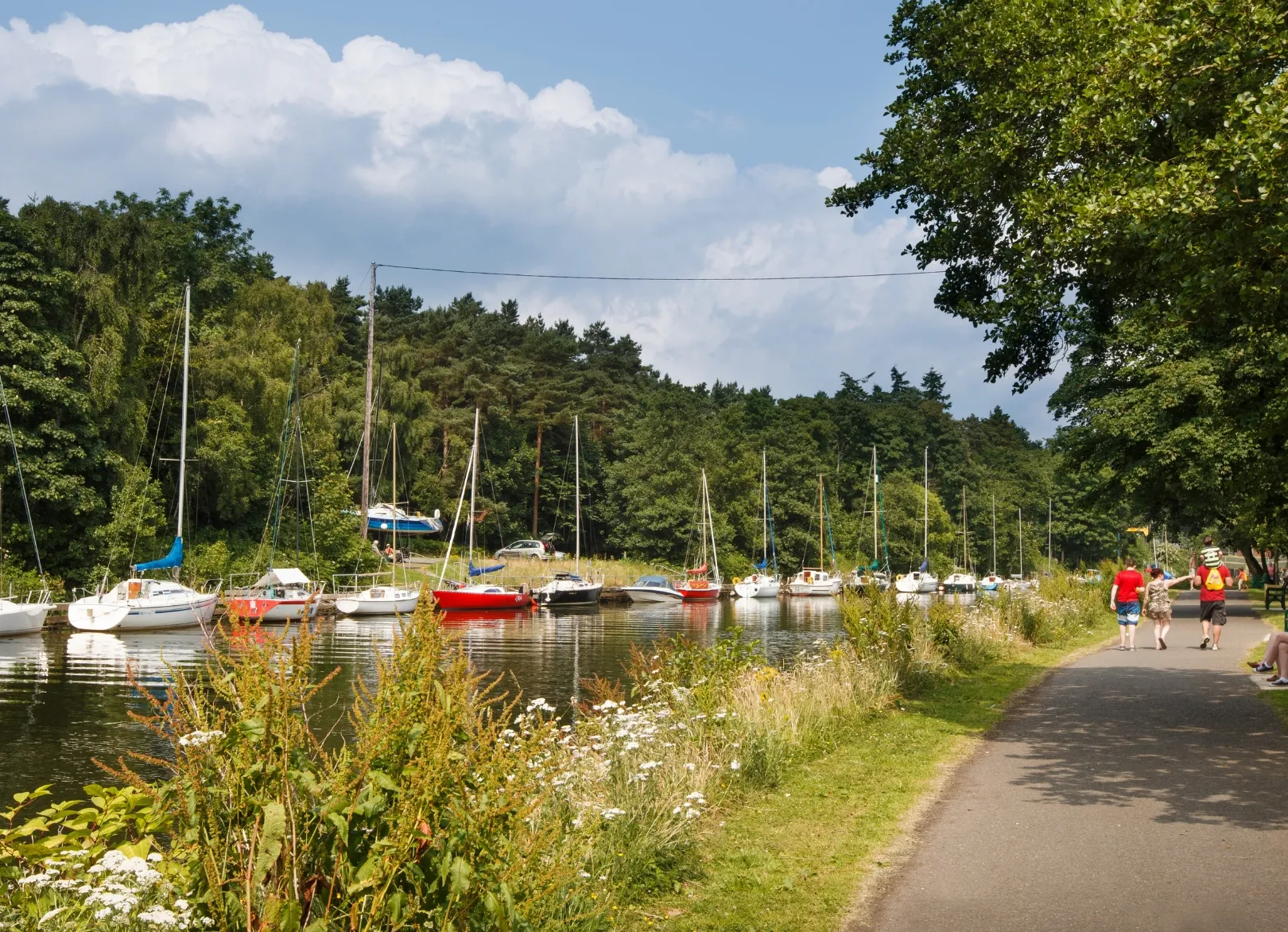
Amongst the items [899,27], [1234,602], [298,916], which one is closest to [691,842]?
[298,916]

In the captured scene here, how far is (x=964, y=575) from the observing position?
92500mm

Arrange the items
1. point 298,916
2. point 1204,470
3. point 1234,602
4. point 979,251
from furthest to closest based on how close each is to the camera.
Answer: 1. point 1234,602
2. point 1204,470
3. point 979,251
4. point 298,916

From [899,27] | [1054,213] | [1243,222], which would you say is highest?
[899,27]

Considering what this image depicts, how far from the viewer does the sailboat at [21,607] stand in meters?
33.9

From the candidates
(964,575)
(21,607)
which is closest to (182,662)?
(21,607)

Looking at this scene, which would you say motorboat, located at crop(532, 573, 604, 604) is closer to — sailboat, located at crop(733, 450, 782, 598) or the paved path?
sailboat, located at crop(733, 450, 782, 598)

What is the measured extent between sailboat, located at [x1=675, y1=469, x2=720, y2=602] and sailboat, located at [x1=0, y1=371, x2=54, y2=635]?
125 feet

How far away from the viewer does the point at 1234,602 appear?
1795 inches

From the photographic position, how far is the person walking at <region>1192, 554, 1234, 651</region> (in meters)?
20.8

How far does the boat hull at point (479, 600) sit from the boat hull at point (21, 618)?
57.0ft

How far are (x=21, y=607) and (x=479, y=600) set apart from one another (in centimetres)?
2146

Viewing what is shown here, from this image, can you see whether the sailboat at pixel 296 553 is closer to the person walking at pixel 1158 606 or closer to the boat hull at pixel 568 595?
the boat hull at pixel 568 595

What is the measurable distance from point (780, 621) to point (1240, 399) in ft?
125

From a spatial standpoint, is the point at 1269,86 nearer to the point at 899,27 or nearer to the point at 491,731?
the point at 491,731
